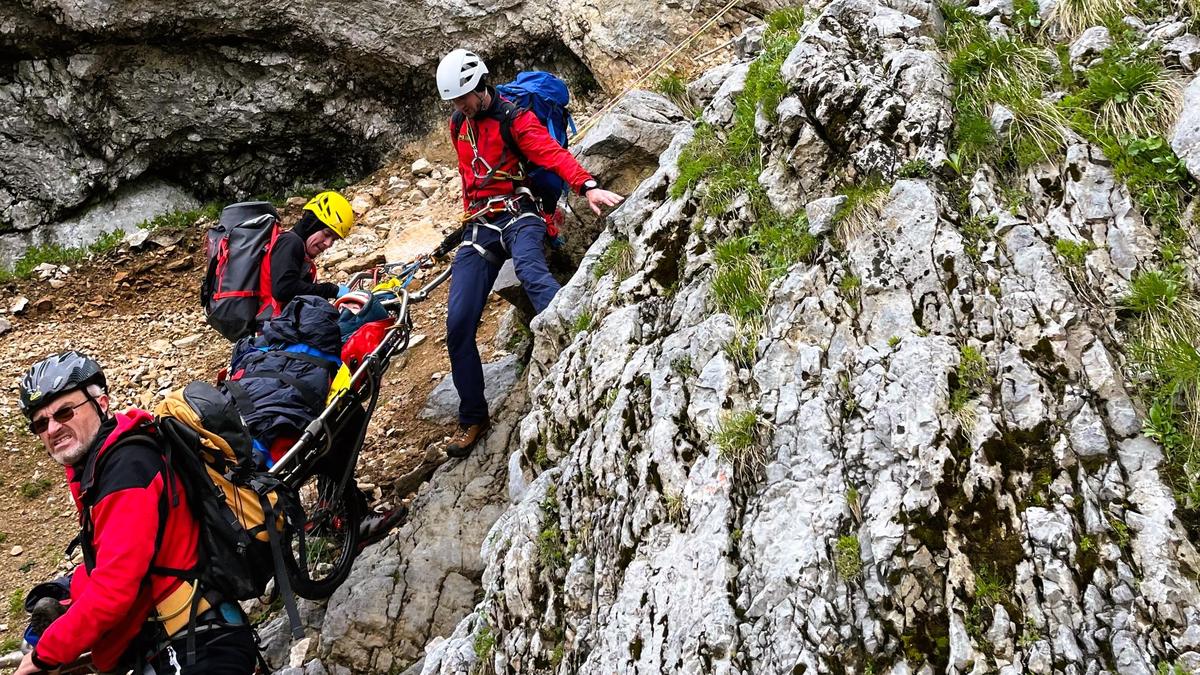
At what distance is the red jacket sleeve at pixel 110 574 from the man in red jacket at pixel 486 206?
3296 mm

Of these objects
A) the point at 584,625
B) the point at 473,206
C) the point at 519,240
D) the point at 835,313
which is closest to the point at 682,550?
the point at 584,625

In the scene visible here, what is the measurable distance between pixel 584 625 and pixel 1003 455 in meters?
2.46

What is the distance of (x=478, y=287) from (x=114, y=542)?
386 cm

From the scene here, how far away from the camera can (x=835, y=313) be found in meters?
4.88

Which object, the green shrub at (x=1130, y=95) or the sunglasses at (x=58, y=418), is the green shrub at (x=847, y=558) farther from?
the sunglasses at (x=58, y=418)

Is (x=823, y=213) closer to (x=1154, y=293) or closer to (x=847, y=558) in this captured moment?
(x=1154, y=293)

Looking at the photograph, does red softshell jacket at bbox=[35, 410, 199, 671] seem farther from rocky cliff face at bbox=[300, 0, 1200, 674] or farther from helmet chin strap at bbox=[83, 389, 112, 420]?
rocky cliff face at bbox=[300, 0, 1200, 674]

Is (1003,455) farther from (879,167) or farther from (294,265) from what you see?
(294,265)

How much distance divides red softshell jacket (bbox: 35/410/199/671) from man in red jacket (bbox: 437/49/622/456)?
3147 mm

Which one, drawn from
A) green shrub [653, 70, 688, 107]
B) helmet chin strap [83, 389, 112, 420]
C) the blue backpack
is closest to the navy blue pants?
the blue backpack

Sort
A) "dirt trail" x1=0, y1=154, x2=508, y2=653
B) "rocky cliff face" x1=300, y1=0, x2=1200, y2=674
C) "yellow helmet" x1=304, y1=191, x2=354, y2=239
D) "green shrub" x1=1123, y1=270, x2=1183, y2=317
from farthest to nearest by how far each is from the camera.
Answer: "dirt trail" x1=0, y1=154, x2=508, y2=653, "yellow helmet" x1=304, y1=191, x2=354, y2=239, "green shrub" x1=1123, y1=270, x2=1183, y2=317, "rocky cliff face" x1=300, y1=0, x2=1200, y2=674

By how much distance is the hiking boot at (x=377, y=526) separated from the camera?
789 centimetres

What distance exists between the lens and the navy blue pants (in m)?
7.67

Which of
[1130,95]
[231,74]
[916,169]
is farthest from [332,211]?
[231,74]
